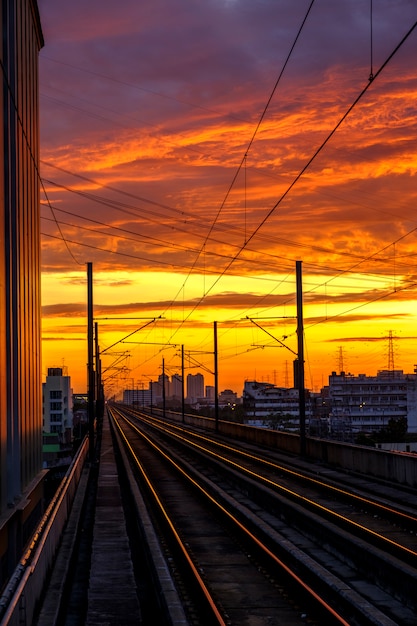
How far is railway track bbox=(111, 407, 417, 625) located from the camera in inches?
567

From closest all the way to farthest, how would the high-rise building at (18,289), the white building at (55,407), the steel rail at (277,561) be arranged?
1. the steel rail at (277,561)
2. the high-rise building at (18,289)
3. the white building at (55,407)

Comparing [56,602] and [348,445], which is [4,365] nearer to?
[56,602]

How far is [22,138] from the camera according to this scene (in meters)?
27.3

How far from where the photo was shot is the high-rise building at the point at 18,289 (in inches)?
861

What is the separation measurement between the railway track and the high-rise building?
4.15 meters

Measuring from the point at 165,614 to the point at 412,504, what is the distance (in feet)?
39.7

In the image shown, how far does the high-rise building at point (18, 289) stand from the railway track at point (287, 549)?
4.15 meters

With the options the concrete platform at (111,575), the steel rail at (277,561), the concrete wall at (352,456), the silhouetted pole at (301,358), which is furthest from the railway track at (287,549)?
the silhouetted pole at (301,358)

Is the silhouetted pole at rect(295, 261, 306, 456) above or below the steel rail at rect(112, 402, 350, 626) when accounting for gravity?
above

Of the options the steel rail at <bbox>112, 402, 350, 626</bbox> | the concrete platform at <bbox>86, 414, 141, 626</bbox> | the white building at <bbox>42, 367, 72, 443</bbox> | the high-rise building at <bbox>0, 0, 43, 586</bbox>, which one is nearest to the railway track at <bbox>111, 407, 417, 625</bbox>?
the steel rail at <bbox>112, 402, 350, 626</bbox>

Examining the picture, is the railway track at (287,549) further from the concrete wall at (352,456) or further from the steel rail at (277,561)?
the concrete wall at (352,456)

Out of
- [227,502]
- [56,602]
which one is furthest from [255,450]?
[56,602]

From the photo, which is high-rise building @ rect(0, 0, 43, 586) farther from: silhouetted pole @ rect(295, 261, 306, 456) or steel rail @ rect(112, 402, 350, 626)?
silhouetted pole @ rect(295, 261, 306, 456)

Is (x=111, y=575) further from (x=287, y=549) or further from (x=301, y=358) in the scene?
(x=301, y=358)
